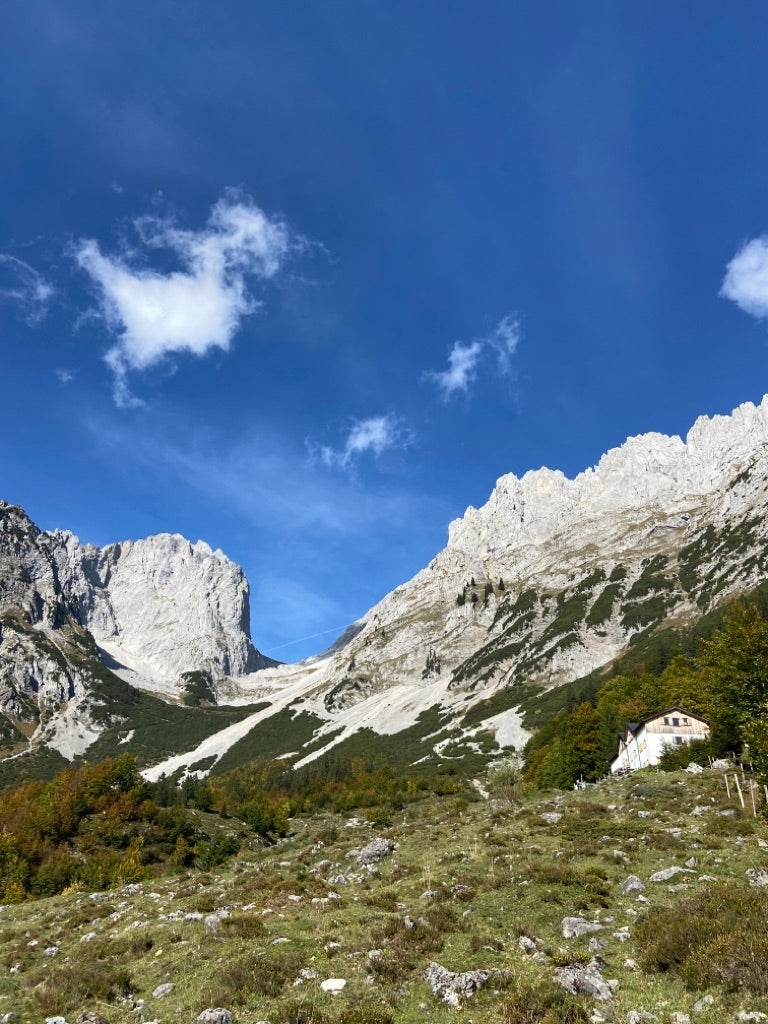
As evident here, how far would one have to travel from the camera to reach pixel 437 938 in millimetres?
15898

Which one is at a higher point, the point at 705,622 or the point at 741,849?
the point at 705,622

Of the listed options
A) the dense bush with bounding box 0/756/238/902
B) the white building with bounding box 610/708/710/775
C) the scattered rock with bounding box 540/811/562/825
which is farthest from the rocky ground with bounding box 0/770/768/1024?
the white building with bounding box 610/708/710/775

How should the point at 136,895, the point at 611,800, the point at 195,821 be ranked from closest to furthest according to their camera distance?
the point at 136,895
the point at 611,800
the point at 195,821

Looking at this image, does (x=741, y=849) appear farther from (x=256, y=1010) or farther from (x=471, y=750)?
(x=471, y=750)

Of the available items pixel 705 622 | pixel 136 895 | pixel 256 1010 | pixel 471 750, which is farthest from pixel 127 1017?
pixel 705 622

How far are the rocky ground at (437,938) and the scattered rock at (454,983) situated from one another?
1.7 inches

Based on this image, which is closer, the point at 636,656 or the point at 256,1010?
the point at 256,1010

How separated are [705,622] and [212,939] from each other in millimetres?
159217

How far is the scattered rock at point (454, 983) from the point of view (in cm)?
1234

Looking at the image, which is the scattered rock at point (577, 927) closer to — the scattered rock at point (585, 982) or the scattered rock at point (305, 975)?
the scattered rock at point (585, 982)

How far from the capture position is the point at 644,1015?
1039 cm

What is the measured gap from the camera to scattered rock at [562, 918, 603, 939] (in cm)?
1542

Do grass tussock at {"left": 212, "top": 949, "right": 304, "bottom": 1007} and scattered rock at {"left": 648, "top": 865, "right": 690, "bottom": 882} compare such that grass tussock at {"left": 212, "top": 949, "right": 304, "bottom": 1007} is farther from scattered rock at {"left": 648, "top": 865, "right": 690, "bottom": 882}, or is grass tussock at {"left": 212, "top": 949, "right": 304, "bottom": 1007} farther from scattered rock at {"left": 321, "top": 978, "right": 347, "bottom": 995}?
scattered rock at {"left": 648, "top": 865, "right": 690, "bottom": 882}

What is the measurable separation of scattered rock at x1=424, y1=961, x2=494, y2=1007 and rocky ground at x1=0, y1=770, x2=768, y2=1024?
0.04m
